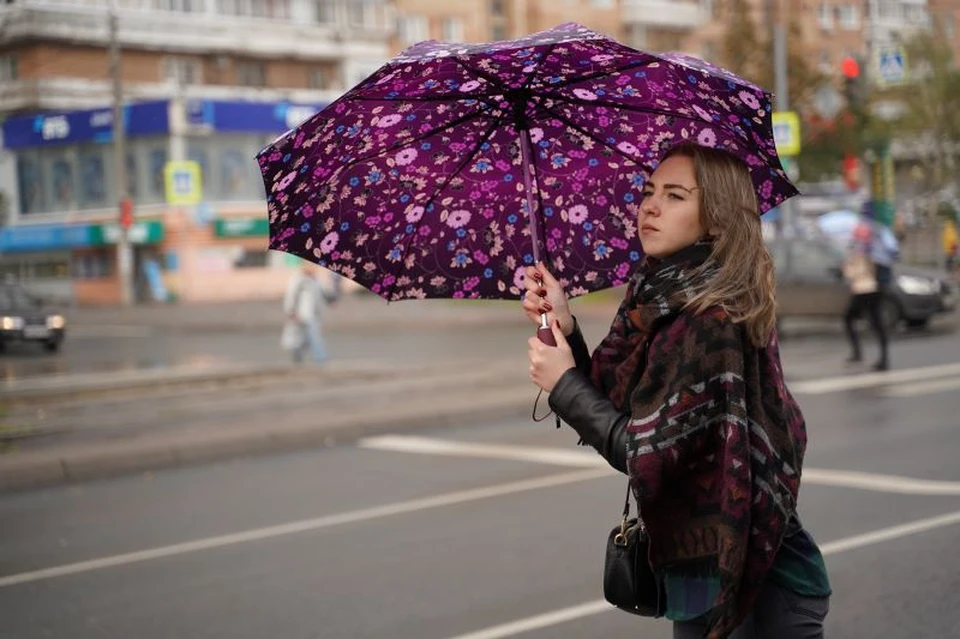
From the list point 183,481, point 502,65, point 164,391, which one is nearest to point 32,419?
point 164,391

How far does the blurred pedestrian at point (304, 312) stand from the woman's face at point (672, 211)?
1645cm

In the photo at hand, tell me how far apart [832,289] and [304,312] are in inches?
Answer: 347

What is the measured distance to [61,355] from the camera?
28.5m

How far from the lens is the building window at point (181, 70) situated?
5975 centimetres

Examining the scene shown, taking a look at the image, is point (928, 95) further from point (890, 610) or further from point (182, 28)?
point (890, 610)

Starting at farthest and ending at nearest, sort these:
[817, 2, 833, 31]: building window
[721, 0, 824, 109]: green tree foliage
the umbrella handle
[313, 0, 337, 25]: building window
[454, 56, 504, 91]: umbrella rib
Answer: [817, 2, 833, 31]: building window, [313, 0, 337, 25]: building window, [721, 0, 824, 109]: green tree foliage, [454, 56, 504, 91]: umbrella rib, the umbrella handle

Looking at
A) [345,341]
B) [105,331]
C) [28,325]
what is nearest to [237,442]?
[345,341]

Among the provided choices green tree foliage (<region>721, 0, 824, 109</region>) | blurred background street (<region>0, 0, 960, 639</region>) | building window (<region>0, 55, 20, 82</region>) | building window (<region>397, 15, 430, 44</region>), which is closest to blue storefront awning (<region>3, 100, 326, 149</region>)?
blurred background street (<region>0, 0, 960, 639</region>)

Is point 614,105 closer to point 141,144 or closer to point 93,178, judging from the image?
point 141,144

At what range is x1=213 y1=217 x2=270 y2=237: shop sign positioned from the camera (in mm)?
52969


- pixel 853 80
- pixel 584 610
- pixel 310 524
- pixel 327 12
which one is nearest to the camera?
pixel 584 610

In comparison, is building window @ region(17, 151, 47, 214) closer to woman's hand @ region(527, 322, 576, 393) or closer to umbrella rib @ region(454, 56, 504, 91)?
umbrella rib @ region(454, 56, 504, 91)

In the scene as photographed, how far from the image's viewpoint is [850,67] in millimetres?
26109

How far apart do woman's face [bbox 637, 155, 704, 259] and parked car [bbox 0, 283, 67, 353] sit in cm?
2821
